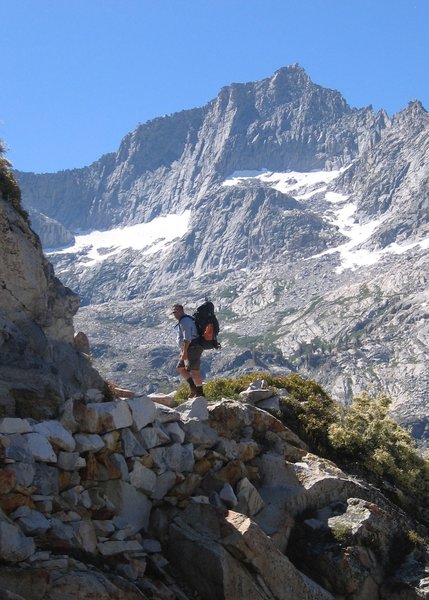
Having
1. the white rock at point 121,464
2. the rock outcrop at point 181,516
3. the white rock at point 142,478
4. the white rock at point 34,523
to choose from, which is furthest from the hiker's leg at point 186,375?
the white rock at point 34,523

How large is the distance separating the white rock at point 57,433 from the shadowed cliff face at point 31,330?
0.51 metres

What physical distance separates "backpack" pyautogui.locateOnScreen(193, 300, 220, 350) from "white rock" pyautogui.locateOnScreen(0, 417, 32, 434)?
760cm

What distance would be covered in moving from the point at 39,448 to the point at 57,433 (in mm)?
621

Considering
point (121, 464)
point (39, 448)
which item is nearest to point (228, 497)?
point (121, 464)

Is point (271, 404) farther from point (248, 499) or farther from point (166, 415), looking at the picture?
point (248, 499)

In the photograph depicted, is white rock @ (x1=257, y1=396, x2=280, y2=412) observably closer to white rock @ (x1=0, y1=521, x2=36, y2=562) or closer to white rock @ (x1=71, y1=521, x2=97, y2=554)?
white rock @ (x1=71, y1=521, x2=97, y2=554)

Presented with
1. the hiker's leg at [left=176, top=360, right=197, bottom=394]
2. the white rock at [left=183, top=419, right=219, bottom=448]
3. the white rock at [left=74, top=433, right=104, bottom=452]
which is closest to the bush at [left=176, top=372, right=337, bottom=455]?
the hiker's leg at [left=176, top=360, right=197, bottom=394]

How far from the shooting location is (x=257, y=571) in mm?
13062

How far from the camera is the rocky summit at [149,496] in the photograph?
11539 millimetres

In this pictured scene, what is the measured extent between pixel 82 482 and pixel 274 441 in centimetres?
602

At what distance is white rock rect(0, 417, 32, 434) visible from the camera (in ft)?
40.2

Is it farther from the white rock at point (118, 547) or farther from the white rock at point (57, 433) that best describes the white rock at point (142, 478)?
the white rock at point (57, 433)

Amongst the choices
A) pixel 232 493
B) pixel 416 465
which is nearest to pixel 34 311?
pixel 232 493

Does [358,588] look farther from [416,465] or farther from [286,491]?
[416,465]
